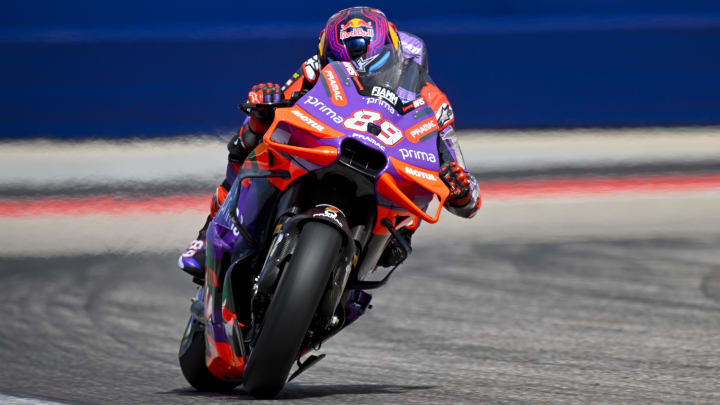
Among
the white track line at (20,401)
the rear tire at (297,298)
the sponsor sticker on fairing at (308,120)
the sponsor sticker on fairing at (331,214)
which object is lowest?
the white track line at (20,401)

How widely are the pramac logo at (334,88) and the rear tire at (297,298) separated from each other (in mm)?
450

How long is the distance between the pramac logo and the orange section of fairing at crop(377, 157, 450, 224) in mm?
296

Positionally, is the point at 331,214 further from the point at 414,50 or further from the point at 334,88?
the point at 414,50

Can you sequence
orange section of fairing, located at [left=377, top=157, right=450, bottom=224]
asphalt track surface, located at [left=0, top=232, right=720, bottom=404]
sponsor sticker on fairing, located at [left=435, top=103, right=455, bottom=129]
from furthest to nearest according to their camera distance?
asphalt track surface, located at [left=0, top=232, right=720, bottom=404] → sponsor sticker on fairing, located at [left=435, top=103, right=455, bottom=129] → orange section of fairing, located at [left=377, top=157, right=450, bottom=224]

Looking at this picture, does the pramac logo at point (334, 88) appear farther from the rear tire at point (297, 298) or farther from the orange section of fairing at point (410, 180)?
the rear tire at point (297, 298)

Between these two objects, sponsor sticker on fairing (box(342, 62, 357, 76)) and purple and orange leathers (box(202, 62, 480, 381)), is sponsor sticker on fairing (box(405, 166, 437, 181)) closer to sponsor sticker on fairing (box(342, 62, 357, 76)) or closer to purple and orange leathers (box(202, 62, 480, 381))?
purple and orange leathers (box(202, 62, 480, 381))

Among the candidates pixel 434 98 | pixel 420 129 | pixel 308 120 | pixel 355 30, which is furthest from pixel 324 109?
pixel 434 98

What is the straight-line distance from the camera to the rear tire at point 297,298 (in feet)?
11.3

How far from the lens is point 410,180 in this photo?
11.8 ft

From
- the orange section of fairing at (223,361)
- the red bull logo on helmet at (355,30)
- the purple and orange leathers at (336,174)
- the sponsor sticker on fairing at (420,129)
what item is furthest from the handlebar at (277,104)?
the orange section of fairing at (223,361)

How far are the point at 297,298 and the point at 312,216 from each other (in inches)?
10.6

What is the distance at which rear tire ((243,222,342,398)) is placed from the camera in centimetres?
344

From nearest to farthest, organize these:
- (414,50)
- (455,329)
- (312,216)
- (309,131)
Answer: (312,216) → (309,131) → (414,50) → (455,329)

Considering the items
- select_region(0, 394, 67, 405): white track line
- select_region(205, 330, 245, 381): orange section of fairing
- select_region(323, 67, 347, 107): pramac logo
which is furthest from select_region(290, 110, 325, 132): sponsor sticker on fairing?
select_region(0, 394, 67, 405): white track line
